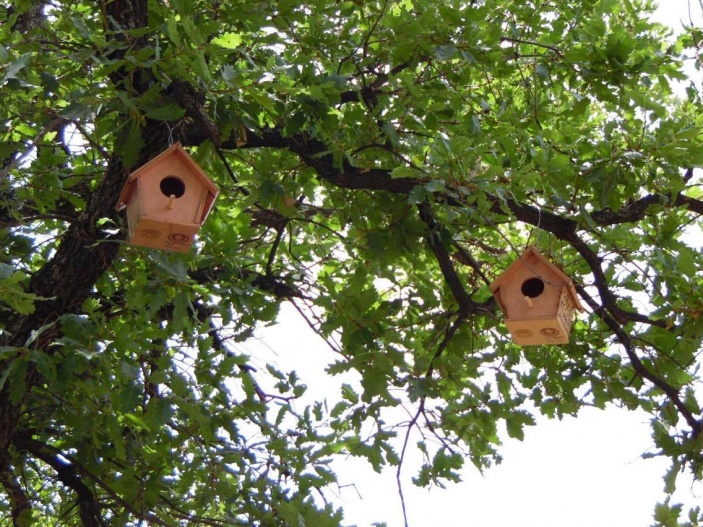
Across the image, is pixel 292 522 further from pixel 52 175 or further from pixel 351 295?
pixel 52 175

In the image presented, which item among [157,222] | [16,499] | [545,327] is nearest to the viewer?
[157,222]

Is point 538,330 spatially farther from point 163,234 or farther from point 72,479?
point 72,479

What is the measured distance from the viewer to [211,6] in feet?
11.5

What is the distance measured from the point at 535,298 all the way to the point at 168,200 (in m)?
1.27

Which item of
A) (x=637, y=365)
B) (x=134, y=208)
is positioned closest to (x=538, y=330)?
(x=637, y=365)

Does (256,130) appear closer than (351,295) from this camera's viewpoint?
Yes

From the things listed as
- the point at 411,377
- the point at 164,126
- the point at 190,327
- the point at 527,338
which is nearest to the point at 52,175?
the point at 164,126

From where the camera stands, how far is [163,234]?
10.3 feet

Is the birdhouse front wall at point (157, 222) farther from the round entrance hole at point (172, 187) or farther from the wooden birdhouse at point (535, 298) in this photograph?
the wooden birdhouse at point (535, 298)

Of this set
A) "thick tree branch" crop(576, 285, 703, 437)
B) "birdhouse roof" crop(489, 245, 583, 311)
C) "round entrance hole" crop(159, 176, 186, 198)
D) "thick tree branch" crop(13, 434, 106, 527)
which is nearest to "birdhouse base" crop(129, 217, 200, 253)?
"round entrance hole" crop(159, 176, 186, 198)

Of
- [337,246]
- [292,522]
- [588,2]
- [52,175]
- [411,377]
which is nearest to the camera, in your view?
[292,522]

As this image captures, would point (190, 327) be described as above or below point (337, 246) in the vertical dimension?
below

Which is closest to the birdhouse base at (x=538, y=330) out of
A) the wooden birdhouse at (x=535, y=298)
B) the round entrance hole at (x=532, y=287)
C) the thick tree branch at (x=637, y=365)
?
the wooden birdhouse at (x=535, y=298)

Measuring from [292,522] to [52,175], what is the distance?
5.33 ft
